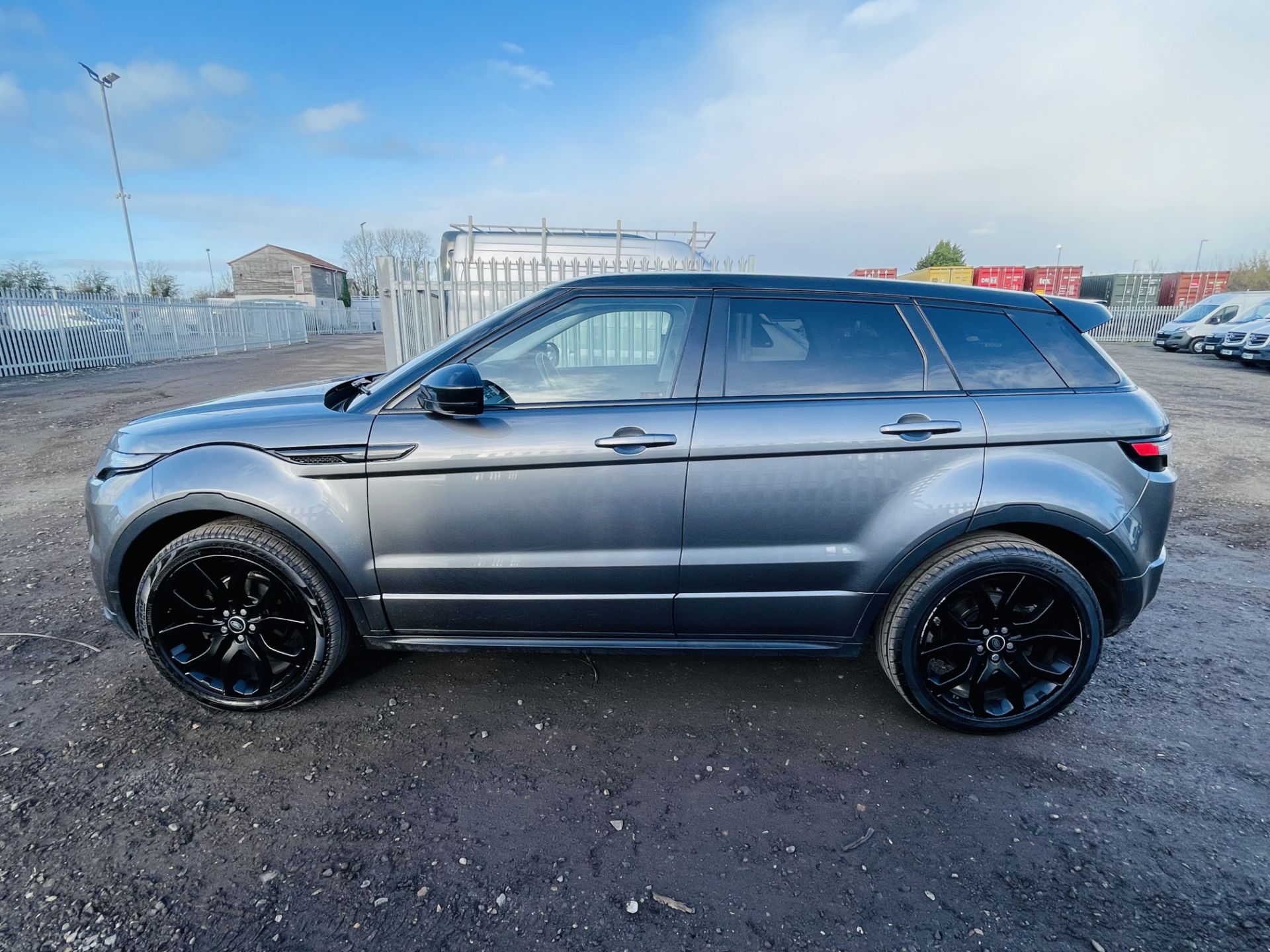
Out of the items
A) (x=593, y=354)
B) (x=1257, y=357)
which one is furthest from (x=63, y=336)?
(x=1257, y=357)

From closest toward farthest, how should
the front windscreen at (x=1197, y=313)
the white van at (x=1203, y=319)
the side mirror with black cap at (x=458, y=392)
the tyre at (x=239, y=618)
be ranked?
the side mirror with black cap at (x=458, y=392), the tyre at (x=239, y=618), the white van at (x=1203, y=319), the front windscreen at (x=1197, y=313)

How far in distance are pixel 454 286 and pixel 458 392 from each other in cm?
718

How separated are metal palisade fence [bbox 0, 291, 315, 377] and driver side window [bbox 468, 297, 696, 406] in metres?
18.2

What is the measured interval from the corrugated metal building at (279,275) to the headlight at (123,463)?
64.0m

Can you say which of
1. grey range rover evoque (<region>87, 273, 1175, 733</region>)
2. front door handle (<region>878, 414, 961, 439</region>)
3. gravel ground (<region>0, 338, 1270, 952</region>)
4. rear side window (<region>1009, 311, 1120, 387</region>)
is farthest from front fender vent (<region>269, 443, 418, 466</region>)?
rear side window (<region>1009, 311, 1120, 387</region>)

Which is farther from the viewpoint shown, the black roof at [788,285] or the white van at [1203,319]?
the white van at [1203,319]

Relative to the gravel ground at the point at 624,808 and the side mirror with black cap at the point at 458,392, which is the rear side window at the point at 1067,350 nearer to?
the gravel ground at the point at 624,808

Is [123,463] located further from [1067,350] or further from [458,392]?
[1067,350]

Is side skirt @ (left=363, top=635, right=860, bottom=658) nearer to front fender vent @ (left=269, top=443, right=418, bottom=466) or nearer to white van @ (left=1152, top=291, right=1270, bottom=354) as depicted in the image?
front fender vent @ (left=269, top=443, right=418, bottom=466)

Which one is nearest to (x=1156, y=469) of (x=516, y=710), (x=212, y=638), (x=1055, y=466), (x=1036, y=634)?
(x=1055, y=466)

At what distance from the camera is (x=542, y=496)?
247 centimetres

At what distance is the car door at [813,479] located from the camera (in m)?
2.46

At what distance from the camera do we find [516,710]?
280 cm

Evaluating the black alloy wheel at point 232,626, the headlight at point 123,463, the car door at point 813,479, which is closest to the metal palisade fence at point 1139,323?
the car door at point 813,479
